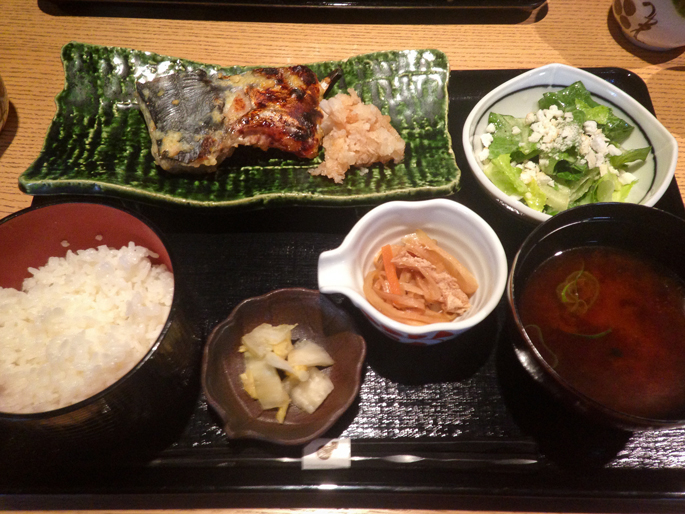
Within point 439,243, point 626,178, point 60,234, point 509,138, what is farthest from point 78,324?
point 626,178

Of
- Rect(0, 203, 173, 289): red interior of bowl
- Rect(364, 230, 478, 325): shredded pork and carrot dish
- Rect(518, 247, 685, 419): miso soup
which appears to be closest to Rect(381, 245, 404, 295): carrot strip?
Rect(364, 230, 478, 325): shredded pork and carrot dish

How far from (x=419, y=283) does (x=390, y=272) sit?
121 millimetres

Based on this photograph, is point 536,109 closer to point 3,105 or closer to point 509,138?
point 509,138

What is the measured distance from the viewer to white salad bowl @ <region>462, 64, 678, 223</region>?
74.1 inches

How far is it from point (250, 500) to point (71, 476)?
615 millimetres

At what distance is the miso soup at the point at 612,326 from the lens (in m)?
1.41

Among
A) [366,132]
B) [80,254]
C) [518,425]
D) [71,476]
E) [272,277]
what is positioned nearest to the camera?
[71,476]

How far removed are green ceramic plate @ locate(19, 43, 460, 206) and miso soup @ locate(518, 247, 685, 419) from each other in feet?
2.15

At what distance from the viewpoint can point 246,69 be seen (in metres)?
2.41

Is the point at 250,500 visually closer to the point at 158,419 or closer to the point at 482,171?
the point at 158,419

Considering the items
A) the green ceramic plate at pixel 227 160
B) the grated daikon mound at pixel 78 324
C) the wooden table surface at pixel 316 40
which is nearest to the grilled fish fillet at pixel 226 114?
the green ceramic plate at pixel 227 160

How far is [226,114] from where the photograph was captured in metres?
2.21

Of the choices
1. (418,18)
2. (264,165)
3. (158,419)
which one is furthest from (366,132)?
(158,419)

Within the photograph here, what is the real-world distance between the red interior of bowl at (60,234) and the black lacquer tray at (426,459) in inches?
11.3
